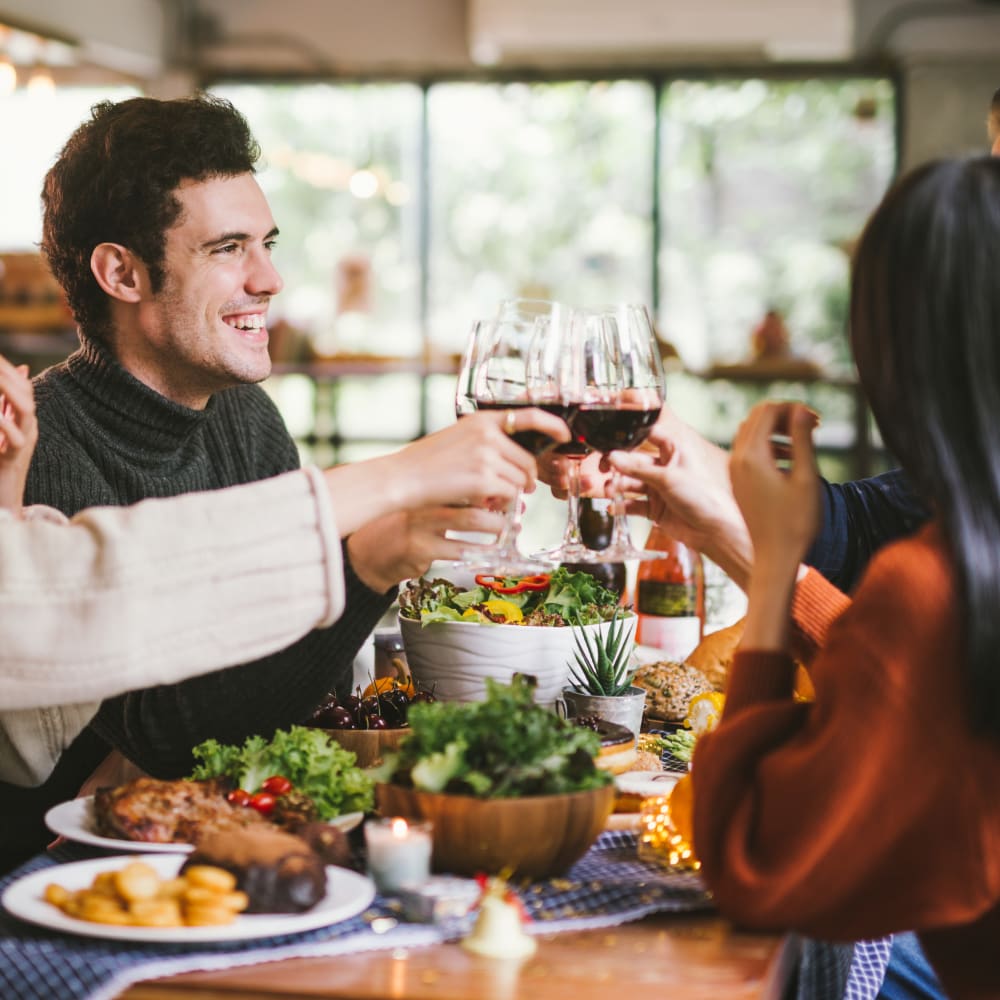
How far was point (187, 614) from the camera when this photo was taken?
125 centimetres

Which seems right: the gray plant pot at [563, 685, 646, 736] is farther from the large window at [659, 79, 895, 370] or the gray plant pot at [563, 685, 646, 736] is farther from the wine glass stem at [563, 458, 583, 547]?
the large window at [659, 79, 895, 370]

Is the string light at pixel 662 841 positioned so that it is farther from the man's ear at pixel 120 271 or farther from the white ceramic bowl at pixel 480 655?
the man's ear at pixel 120 271

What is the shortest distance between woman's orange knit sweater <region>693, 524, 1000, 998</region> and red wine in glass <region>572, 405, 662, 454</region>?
0.39 m

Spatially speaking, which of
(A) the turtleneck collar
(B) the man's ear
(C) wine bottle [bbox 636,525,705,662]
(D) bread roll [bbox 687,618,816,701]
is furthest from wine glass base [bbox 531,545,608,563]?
(B) the man's ear

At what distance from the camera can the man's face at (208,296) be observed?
7.84 ft

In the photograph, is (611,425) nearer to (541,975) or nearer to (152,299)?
(541,975)

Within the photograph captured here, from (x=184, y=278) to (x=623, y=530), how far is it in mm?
1183

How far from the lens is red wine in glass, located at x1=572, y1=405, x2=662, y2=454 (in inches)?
55.7

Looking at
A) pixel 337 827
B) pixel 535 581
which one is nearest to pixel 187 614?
pixel 337 827

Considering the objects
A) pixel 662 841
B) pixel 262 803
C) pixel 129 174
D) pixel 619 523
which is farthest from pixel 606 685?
A: pixel 129 174

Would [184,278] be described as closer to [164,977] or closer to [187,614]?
[187,614]

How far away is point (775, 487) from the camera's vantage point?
1242 millimetres

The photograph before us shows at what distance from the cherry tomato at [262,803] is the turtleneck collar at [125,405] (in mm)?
1077

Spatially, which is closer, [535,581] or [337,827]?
[337,827]
